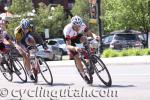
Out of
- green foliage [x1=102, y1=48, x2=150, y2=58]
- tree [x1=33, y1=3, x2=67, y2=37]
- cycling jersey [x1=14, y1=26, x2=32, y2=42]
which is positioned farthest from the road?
tree [x1=33, y1=3, x2=67, y2=37]

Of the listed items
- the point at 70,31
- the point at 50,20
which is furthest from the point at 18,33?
the point at 50,20

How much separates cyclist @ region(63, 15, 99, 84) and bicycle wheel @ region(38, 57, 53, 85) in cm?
97

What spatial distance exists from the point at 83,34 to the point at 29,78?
2.93 metres

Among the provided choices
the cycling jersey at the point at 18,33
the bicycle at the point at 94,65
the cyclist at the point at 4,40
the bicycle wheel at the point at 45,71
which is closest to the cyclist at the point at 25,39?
the cycling jersey at the point at 18,33

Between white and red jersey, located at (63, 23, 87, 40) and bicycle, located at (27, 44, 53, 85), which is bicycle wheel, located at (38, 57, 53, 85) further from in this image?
white and red jersey, located at (63, 23, 87, 40)

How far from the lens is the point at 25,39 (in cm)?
1393

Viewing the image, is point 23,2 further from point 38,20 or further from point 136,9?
point 136,9

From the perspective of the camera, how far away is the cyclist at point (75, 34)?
1260cm

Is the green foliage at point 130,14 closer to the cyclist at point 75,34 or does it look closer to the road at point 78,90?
the road at point 78,90

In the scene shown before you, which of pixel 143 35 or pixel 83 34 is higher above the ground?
pixel 83 34

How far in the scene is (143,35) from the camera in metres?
40.7

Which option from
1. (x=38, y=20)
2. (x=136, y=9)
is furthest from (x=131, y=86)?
(x=38, y=20)

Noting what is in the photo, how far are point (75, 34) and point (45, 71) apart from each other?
1.41 meters

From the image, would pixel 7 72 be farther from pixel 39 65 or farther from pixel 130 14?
pixel 130 14
